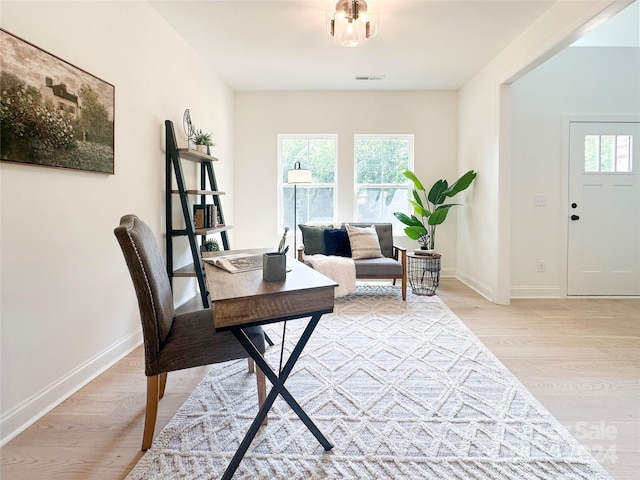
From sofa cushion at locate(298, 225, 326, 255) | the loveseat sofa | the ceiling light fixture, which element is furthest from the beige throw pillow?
the ceiling light fixture

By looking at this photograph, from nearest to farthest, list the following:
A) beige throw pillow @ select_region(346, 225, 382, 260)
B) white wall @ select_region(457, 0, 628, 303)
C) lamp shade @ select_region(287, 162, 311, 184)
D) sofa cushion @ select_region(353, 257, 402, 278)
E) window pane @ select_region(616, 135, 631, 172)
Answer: white wall @ select_region(457, 0, 628, 303) → sofa cushion @ select_region(353, 257, 402, 278) → window pane @ select_region(616, 135, 631, 172) → beige throw pillow @ select_region(346, 225, 382, 260) → lamp shade @ select_region(287, 162, 311, 184)

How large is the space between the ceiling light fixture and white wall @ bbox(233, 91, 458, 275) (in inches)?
86.5

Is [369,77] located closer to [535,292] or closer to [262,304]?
[535,292]

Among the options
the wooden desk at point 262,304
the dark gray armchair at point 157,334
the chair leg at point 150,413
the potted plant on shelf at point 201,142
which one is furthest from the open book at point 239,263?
the potted plant on shelf at point 201,142

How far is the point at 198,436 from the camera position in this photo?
1538 millimetres

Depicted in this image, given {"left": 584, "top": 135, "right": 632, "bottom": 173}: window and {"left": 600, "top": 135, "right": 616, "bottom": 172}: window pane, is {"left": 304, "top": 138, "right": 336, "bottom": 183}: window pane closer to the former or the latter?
{"left": 584, "top": 135, "right": 632, "bottom": 173}: window

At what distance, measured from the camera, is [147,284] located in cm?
136

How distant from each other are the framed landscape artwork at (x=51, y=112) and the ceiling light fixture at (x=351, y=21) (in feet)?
5.49

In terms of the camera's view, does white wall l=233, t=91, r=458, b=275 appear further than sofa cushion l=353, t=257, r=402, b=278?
Yes

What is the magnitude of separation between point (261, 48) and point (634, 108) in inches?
163

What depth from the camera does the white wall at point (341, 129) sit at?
484 cm

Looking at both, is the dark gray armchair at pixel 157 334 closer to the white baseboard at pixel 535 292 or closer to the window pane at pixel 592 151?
the white baseboard at pixel 535 292

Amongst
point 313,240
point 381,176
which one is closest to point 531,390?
point 313,240

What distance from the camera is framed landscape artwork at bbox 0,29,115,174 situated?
150 centimetres
